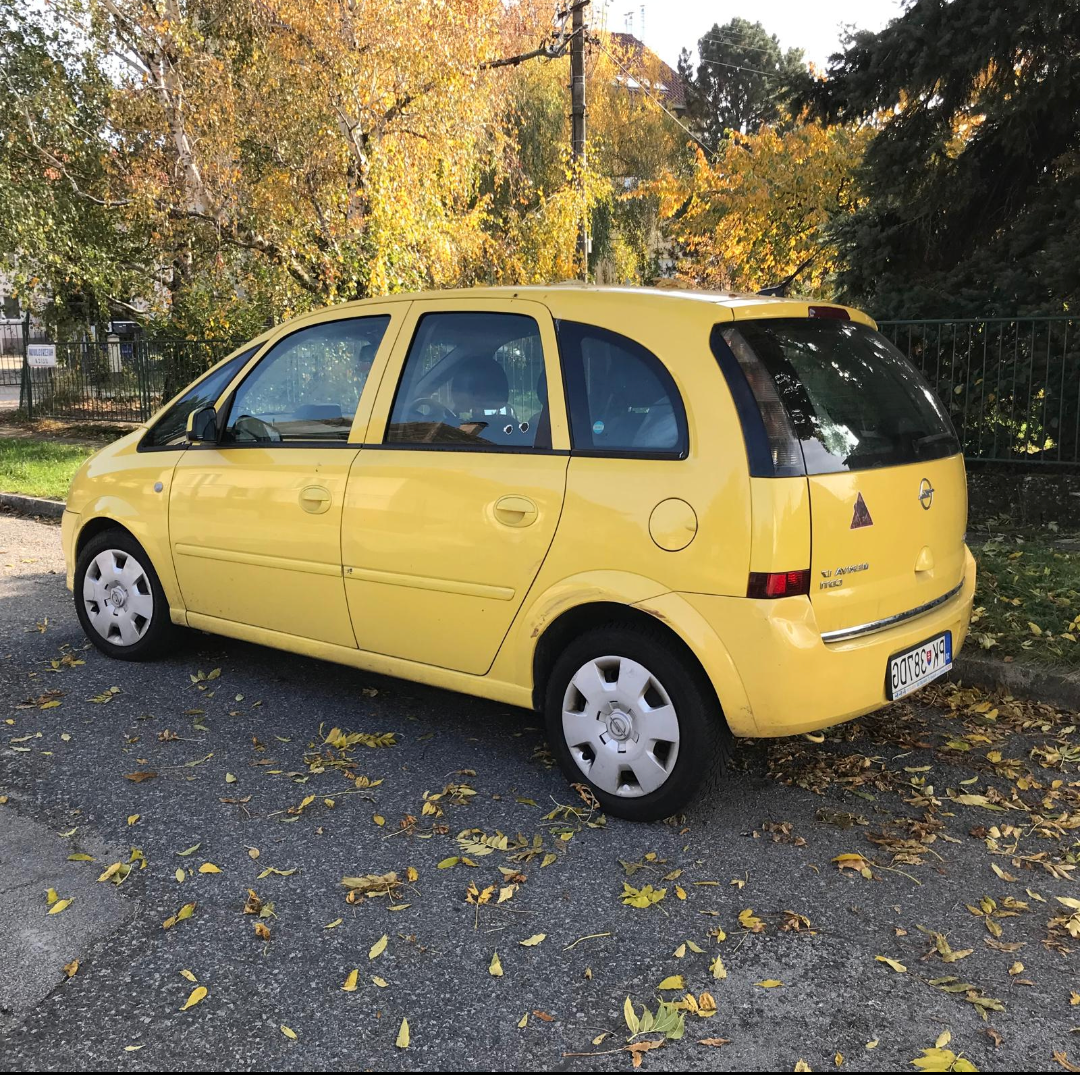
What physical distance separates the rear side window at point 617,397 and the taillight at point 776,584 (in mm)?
480

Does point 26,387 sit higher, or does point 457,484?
point 26,387

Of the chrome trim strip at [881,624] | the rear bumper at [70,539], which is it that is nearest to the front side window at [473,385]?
the chrome trim strip at [881,624]

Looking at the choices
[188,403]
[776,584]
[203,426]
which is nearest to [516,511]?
[776,584]

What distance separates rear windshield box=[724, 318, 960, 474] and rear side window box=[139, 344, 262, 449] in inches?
103

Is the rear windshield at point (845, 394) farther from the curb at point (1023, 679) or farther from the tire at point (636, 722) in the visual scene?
the curb at point (1023, 679)

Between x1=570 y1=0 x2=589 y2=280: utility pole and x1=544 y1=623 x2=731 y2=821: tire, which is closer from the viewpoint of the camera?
x1=544 y1=623 x2=731 y2=821: tire

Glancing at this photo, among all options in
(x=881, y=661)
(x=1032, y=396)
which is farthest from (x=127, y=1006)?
(x=1032, y=396)

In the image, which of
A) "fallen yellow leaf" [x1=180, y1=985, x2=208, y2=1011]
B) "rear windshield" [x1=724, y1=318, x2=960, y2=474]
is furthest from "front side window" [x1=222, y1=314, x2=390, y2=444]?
"fallen yellow leaf" [x1=180, y1=985, x2=208, y2=1011]

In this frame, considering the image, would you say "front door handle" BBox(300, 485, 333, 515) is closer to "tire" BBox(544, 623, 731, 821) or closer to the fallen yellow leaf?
"tire" BBox(544, 623, 731, 821)

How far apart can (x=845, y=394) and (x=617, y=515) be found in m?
0.91

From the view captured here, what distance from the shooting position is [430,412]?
4.10 metres

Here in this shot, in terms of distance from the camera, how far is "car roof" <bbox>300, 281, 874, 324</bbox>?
11.6 feet

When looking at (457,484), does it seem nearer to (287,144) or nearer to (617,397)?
(617,397)

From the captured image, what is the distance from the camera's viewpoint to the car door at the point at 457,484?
147 inches
